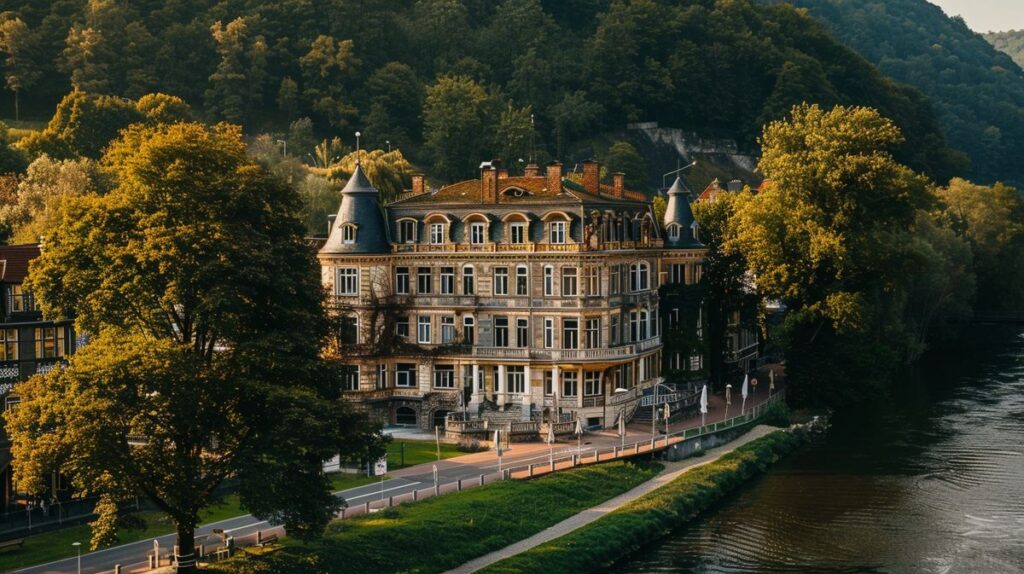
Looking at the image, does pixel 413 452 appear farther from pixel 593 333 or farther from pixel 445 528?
pixel 445 528

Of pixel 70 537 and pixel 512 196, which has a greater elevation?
pixel 512 196

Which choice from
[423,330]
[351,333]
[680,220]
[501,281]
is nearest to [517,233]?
[501,281]

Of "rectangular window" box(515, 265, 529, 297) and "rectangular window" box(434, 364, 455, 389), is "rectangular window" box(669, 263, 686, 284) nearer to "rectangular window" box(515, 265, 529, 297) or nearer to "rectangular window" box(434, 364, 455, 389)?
"rectangular window" box(515, 265, 529, 297)

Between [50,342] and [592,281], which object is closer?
[50,342]

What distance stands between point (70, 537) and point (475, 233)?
1164 inches

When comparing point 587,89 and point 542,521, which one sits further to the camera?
point 587,89

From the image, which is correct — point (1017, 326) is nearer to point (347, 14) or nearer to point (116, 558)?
point (347, 14)

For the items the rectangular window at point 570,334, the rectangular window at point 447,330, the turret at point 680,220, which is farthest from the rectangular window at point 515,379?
the turret at point 680,220

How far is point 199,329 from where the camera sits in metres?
44.4

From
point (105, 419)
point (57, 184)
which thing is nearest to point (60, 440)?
point (105, 419)

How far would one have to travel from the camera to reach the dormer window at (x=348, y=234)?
7162 centimetres

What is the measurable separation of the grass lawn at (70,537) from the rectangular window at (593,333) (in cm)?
2199

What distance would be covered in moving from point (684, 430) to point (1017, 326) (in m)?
70.3

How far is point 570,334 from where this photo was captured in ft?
228
